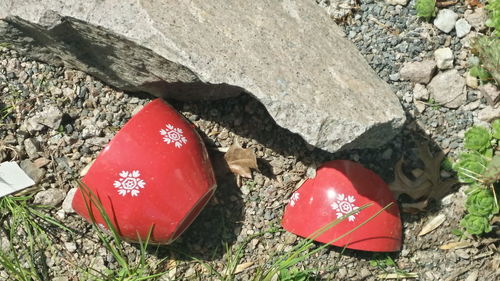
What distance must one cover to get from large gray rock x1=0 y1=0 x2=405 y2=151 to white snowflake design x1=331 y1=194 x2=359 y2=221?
180mm

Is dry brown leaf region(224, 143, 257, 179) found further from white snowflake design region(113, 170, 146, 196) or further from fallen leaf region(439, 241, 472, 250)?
fallen leaf region(439, 241, 472, 250)

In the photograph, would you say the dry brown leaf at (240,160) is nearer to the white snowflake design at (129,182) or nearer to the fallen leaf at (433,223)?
the white snowflake design at (129,182)

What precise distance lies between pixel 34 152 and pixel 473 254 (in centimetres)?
142

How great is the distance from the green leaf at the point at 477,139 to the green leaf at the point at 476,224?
207 mm

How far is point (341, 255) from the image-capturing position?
219 centimetres

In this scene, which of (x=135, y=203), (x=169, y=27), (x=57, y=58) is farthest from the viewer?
(x=57, y=58)

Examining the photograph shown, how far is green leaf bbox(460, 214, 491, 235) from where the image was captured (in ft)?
6.90

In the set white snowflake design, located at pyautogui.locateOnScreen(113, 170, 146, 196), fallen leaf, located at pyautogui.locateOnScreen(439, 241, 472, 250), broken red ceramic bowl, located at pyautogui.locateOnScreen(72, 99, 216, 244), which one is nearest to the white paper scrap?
broken red ceramic bowl, located at pyautogui.locateOnScreen(72, 99, 216, 244)

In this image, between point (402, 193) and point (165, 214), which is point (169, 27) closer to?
point (165, 214)

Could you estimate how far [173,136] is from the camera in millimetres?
1967

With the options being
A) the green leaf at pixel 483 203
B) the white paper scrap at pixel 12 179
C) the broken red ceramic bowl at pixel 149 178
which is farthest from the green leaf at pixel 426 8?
the white paper scrap at pixel 12 179

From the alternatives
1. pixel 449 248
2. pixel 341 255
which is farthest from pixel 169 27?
pixel 449 248

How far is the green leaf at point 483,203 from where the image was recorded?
209 centimetres

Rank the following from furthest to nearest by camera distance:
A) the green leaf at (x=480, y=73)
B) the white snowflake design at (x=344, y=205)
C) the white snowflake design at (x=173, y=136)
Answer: the green leaf at (x=480, y=73) < the white snowflake design at (x=344, y=205) < the white snowflake design at (x=173, y=136)
